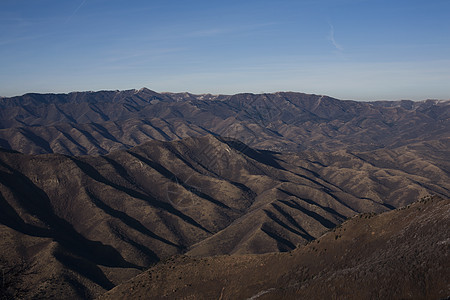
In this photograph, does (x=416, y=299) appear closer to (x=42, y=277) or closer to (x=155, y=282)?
(x=155, y=282)

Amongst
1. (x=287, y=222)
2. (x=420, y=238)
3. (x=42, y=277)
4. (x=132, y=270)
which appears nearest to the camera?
(x=420, y=238)

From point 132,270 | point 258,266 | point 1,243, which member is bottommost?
point 132,270

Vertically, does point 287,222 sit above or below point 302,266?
below

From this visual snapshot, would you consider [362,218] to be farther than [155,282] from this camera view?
No

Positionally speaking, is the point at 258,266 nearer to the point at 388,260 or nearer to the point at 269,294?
the point at 269,294

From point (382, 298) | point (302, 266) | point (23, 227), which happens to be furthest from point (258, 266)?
point (23, 227)

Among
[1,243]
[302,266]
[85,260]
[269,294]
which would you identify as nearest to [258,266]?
[302,266]

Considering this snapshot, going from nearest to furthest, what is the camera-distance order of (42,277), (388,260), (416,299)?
1. (416,299)
2. (388,260)
3. (42,277)
